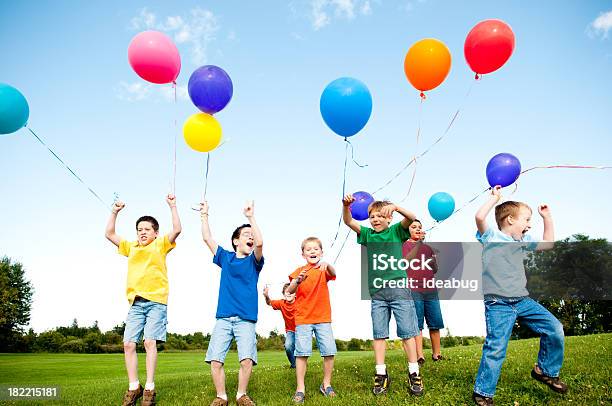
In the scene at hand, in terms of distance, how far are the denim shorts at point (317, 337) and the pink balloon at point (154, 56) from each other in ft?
10.9

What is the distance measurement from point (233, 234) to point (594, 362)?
4.11 m

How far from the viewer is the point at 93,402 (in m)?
4.98

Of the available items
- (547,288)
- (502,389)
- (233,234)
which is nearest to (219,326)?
(233,234)

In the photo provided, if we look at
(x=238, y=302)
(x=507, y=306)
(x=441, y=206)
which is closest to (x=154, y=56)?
(x=238, y=302)

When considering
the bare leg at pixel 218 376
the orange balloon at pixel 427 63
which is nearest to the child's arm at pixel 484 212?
the orange balloon at pixel 427 63

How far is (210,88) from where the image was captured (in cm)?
566

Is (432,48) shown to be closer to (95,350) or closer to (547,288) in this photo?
(95,350)

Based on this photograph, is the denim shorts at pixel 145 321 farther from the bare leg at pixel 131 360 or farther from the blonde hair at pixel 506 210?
the blonde hair at pixel 506 210

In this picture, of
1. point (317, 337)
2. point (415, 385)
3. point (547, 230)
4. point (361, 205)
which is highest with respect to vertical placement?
point (361, 205)

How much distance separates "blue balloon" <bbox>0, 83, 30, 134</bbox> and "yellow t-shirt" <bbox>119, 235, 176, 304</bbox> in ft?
6.67

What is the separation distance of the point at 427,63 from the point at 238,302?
360 centimetres

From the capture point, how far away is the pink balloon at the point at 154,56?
225 inches

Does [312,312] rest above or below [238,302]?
below

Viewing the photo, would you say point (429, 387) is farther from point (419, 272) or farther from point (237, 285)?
point (237, 285)
